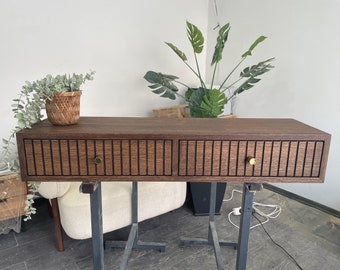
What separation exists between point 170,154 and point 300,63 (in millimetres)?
1803

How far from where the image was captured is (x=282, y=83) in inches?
92.3

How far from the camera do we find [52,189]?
1.47 metres

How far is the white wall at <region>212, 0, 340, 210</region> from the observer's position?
2.01 meters

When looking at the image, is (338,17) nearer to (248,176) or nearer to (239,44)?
(239,44)

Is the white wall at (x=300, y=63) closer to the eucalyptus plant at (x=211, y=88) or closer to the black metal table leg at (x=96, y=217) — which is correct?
the eucalyptus plant at (x=211, y=88)

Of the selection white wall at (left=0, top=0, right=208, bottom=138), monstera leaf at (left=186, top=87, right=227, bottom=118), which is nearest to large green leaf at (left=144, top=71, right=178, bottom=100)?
monstera leaf at (left=186, top=87, right=227, bottom=118)

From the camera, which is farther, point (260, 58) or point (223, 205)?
point (260, 58)

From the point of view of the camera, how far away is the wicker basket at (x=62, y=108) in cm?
94

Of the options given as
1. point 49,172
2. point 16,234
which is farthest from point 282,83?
point 16,234

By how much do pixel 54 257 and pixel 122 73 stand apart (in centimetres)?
160

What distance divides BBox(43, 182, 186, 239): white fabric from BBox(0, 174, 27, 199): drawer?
16.9 inches

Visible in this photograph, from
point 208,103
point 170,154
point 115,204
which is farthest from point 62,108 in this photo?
point 208,103

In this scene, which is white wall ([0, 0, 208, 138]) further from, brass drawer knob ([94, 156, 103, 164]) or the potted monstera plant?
brass drawer knob ([94, 156, 103, 164])

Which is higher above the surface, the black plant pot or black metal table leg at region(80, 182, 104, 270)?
black metal table leg at region(80, 182, 104, 270)
